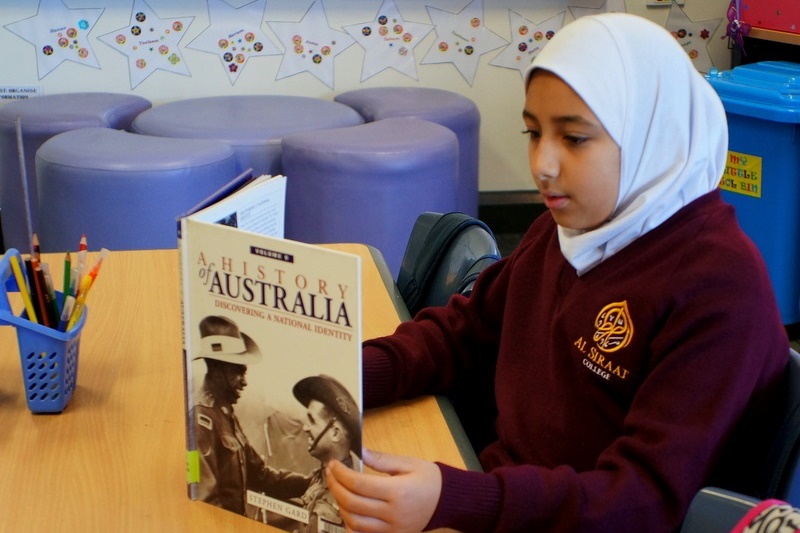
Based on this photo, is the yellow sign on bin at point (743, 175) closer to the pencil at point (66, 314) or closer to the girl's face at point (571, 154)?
the girl's face at point (571, 154)

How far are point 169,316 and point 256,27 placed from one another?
2259 millimetres

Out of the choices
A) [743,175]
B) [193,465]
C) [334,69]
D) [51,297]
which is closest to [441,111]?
[334,69]

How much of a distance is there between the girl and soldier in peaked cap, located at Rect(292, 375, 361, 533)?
0.02 metres

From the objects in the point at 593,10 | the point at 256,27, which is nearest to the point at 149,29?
the point at 256,27

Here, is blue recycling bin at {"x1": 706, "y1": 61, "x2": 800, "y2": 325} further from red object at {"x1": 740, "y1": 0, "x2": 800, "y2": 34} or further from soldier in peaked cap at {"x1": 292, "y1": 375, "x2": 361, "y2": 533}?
soldier in peaked cap at {"x1": 292, "y1": 375, "x2": 361, "y2": 533}

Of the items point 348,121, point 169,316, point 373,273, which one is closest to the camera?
point 169,316

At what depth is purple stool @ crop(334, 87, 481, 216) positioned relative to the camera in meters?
3.18

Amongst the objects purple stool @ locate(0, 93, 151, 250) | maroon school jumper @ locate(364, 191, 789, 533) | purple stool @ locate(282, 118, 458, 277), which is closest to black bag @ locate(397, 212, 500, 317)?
maroon school jumper @ locate(364, 191, 789, 533)

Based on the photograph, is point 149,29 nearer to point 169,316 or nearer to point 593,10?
point 593,10

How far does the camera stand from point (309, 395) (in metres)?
0.82

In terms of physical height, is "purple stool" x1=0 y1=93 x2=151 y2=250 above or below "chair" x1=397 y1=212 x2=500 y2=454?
below

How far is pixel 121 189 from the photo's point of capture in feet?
8.64

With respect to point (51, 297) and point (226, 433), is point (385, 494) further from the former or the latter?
point (51, 297)

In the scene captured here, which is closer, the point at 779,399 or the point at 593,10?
the point at 779,399
